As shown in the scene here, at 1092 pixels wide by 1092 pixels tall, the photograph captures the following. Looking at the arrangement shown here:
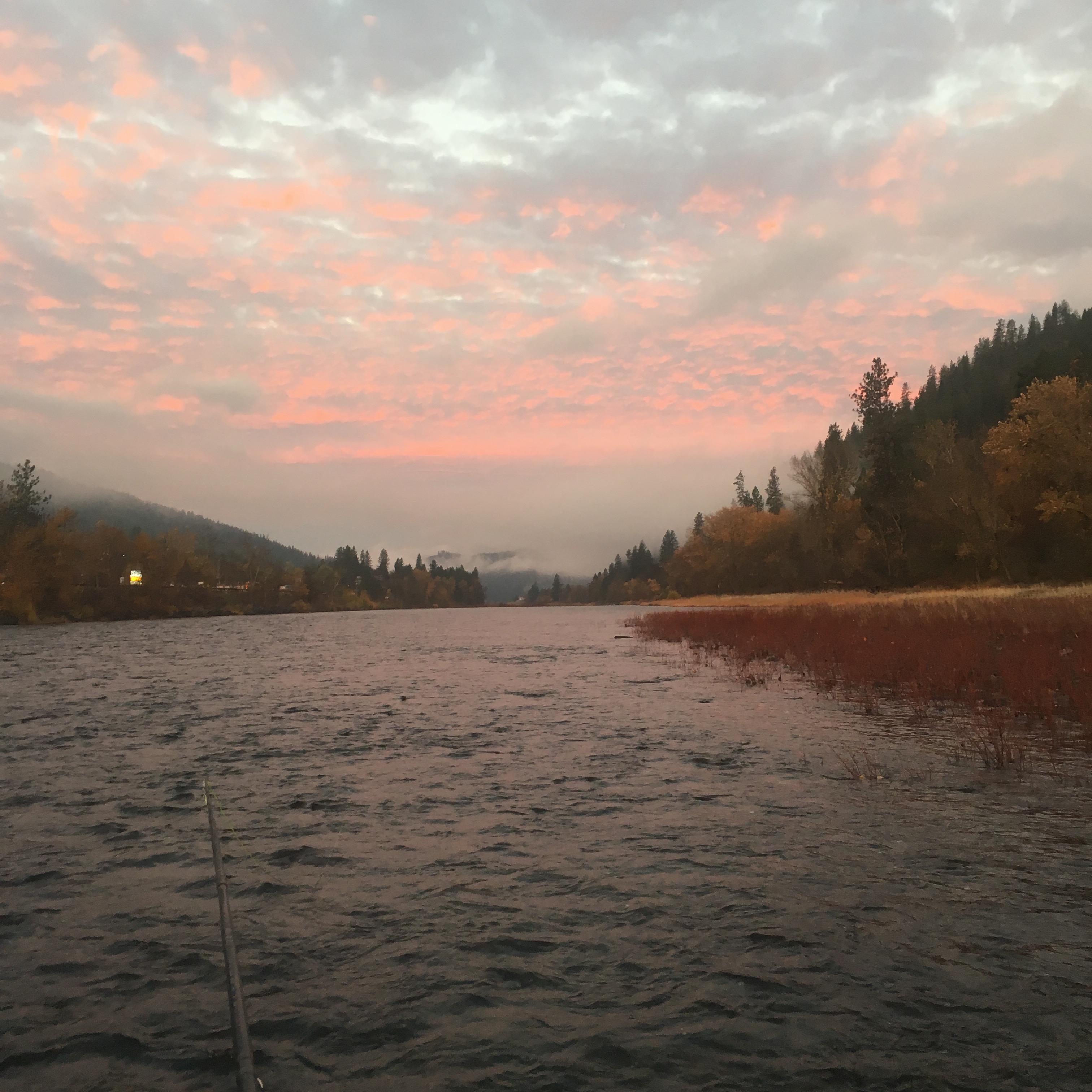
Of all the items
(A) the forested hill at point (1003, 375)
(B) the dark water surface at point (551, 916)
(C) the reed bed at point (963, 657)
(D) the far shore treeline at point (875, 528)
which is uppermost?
(A) the forested hill at point (1003, 375)

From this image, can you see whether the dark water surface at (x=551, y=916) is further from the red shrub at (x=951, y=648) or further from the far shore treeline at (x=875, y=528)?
the far shore treeline at (x=875, y=528)

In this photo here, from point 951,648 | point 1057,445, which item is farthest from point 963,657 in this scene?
point 1057,445

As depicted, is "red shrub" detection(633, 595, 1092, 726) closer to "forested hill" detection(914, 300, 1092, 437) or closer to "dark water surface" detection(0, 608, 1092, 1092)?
"dark water surface" detection(0, 608, 1092, 1092)

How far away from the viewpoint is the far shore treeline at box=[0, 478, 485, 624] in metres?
88.6

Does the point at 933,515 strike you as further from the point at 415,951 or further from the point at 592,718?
the point at 415,951

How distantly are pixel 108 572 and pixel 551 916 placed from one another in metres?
121

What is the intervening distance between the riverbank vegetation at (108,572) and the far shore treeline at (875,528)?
0.28m

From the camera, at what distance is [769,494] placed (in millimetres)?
184750

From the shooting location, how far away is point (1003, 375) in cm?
16000

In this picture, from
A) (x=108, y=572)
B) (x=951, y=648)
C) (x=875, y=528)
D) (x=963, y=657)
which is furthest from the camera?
(x=108, y=572)

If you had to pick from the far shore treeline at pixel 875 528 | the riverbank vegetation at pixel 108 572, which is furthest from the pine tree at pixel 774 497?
the riverbank vegetation at pixel 108 572

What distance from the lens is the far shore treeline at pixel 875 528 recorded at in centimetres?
5416

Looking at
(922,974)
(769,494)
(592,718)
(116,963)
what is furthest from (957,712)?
(769,494)

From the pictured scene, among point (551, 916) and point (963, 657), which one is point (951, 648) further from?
point (551, 916)
